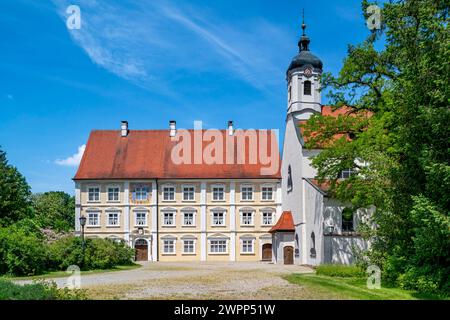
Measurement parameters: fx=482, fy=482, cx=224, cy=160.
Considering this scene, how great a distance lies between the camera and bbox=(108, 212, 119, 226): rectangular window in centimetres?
4481

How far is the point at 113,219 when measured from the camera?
4488 cm

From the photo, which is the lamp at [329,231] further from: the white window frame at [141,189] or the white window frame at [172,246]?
the white window frame at [141,189]

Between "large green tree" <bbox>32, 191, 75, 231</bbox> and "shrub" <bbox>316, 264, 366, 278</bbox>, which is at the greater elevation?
"large green tree" <bbox>32, 191, 75, 231</bbox>

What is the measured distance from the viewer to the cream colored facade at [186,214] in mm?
44594

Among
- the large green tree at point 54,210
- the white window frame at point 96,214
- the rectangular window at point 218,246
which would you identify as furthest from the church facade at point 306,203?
the large green tree at point 54,210

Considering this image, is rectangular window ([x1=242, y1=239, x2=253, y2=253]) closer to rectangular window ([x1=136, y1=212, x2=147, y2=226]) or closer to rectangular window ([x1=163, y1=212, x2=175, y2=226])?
rectangular window ([x1=163, y1=212, x2=175, y2=226])

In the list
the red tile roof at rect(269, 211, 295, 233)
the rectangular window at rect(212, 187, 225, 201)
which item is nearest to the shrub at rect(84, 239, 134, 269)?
the red tile roof at rect(269, 211, 295, 233)

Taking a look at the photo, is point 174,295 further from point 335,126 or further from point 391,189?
point 335,126

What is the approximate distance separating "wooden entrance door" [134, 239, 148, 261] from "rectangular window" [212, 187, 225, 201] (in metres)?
7.74

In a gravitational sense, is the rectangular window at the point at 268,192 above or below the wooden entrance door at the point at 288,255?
above

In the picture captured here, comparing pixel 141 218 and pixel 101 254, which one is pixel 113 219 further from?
pixel 101 254

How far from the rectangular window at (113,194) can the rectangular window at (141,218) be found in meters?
2.53

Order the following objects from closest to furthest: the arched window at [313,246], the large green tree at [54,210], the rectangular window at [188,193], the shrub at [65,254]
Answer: the shrub at [65,254], the arched window at [313,246], the rectangular window at [188,193], the large green tree at [54,210]
